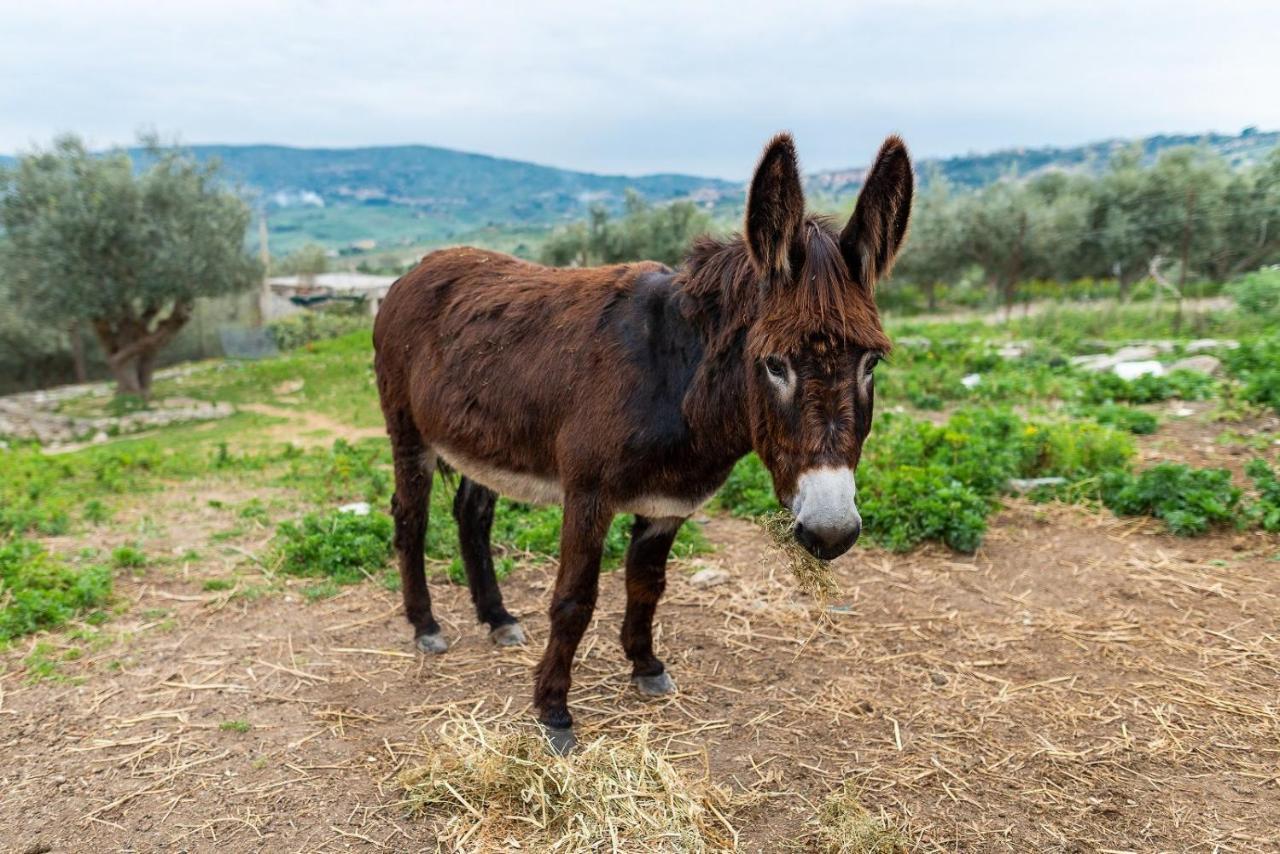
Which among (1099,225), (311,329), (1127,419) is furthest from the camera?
(311,329)

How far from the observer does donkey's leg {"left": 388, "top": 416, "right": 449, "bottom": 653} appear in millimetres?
4352

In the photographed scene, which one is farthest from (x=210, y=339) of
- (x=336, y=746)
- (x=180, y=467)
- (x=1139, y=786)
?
(x=1139, y=786)

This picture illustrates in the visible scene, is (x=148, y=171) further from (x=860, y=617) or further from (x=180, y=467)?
(x=860, y=617)

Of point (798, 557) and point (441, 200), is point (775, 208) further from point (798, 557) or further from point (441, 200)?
point (441, 200)

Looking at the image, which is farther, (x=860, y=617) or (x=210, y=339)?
(x=210, y=339)

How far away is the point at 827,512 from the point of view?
241 cm

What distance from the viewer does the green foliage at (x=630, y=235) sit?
106ft

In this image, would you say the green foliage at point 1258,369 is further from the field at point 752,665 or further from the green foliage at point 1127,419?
the green foliage at point 1127,419

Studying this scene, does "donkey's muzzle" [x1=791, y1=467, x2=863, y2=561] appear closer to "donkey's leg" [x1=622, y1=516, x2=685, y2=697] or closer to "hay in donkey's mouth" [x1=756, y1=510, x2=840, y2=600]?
Answer: "hay in donkey's mouth" [x1=756, y1=510, x2=840, y2=600]

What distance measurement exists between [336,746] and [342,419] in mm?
11013

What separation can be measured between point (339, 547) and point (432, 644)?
155 centimetres

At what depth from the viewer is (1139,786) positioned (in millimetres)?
3080

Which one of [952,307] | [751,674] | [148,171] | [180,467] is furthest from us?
[952,307]

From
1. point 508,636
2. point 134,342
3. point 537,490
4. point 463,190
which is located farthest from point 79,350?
point 463,190
